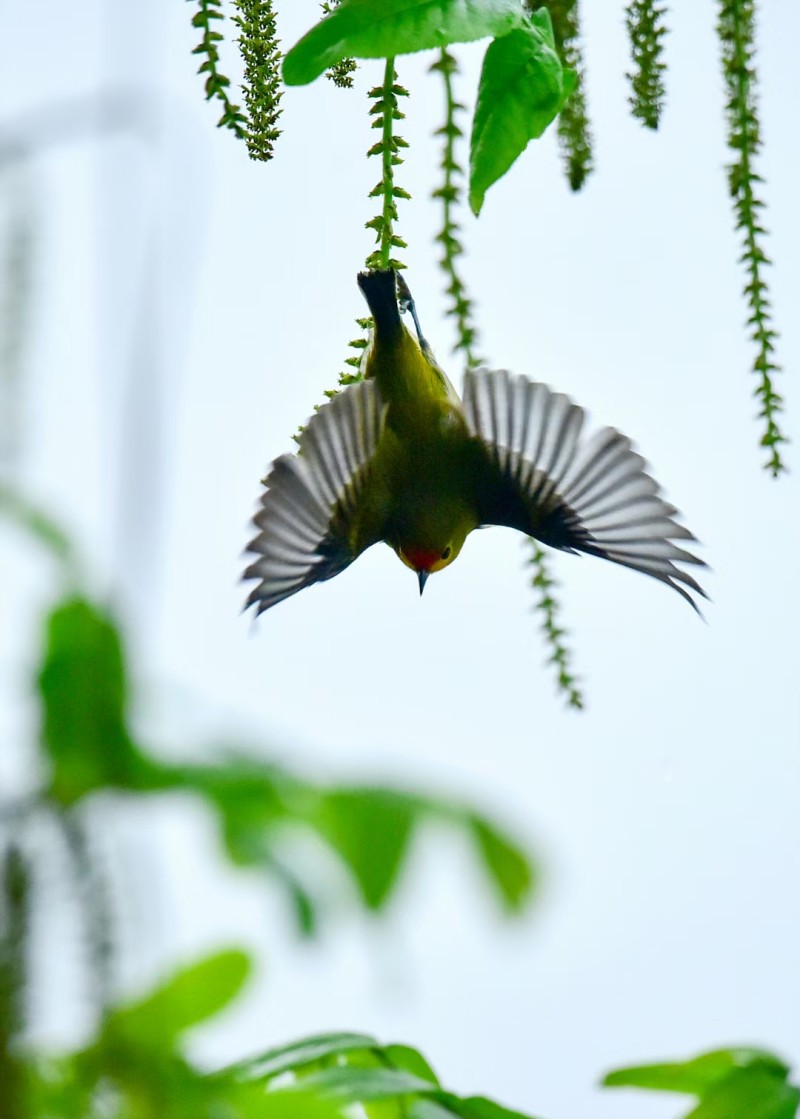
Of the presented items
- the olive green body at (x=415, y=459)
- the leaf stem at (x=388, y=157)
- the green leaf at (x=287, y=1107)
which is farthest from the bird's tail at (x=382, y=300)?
the green leaf at (x=287, y=1107)

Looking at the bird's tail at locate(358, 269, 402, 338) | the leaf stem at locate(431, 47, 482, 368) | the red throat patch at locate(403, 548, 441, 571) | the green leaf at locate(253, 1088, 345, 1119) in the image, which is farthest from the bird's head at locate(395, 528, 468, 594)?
the green leaf at locate(253, 1088, 345, 1119)

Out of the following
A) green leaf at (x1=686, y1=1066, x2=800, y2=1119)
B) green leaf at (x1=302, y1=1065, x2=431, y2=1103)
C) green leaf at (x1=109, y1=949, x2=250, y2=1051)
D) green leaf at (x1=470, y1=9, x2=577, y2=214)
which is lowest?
green leaf at (x1=686, y1=1066, x2=800, y2=1119)

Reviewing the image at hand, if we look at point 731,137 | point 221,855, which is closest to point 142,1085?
point 221,855

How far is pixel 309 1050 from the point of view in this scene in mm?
507

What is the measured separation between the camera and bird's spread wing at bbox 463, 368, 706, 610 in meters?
1.03

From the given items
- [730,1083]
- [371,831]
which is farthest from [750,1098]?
[371,831]

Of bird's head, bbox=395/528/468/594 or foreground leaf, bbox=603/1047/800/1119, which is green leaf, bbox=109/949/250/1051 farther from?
bird's head, bbox=395/528/468/594

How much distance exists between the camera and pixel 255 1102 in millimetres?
318

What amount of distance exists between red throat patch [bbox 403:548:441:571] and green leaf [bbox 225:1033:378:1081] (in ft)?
2.10

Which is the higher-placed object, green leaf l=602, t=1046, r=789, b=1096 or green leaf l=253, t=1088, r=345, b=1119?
green leaf l=253, t=1088, r=345, b=1119

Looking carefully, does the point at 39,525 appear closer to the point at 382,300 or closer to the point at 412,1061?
the point at 412,1061

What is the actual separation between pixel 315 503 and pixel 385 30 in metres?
0.55

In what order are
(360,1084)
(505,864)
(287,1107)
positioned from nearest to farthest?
(505,864)
(287,1107)
(360,1084)

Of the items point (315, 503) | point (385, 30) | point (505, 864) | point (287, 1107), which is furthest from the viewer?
point (315, 503)
